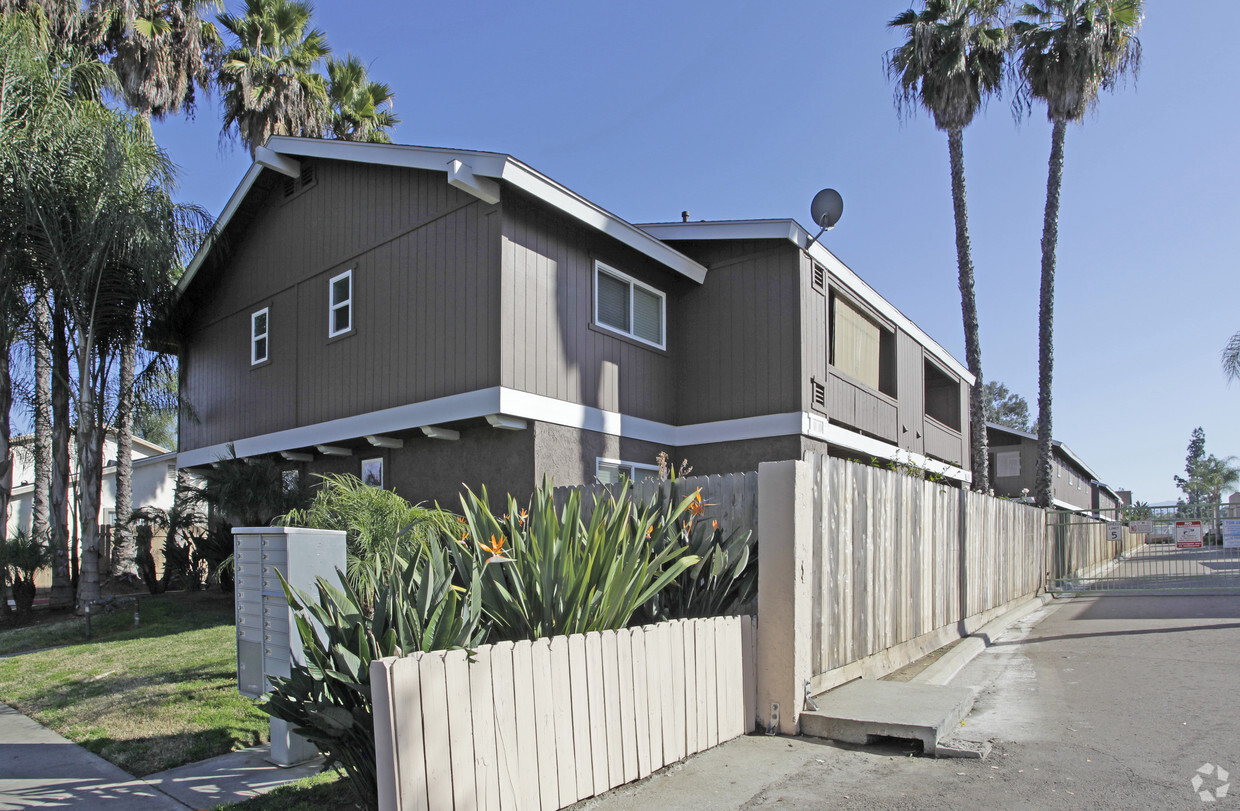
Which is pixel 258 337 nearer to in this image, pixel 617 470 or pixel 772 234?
pixel 617 470

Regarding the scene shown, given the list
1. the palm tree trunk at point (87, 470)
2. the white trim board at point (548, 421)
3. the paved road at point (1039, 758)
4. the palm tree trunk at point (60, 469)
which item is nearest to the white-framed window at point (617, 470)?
the white trim board at point (548, 421)

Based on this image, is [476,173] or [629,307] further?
[629,307]

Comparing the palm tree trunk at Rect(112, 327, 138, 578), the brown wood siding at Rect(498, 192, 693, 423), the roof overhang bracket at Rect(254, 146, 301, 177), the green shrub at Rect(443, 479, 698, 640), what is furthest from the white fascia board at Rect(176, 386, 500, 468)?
the green shrub at Rect(443, 479, 698, 640)

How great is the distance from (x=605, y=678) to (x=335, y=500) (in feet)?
19.0

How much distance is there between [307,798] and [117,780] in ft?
4.67

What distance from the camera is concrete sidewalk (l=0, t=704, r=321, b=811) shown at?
473 cm

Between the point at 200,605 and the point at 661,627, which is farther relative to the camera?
the point at 200,605

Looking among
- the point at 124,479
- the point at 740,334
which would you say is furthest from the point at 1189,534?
the point at 124,479

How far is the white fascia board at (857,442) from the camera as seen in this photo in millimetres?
12766

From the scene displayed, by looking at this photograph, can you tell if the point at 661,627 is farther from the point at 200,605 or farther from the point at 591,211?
the point at 200,605

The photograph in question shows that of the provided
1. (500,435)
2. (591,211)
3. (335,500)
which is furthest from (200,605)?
(591,211)

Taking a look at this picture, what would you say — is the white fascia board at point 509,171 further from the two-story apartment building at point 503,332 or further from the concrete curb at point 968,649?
the concrete curb at point 968,649

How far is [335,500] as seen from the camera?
31.2 feet

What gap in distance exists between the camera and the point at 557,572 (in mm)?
4902
